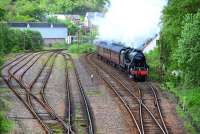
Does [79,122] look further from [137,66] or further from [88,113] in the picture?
[137,66]

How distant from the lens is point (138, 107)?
83.3 ft

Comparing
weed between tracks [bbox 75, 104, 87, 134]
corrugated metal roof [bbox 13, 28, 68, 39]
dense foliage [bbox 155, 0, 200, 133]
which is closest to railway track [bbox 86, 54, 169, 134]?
dense foliage [bbox 155, 0, 200, 133]

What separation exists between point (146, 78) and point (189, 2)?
9.71 metres

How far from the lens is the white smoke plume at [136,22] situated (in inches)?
2104

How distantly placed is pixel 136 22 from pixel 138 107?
101ft

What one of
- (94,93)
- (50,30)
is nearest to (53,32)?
(50,30)

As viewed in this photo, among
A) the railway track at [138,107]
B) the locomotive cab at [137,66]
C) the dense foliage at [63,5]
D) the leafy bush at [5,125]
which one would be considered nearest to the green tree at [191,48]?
the railway track at [138,107]

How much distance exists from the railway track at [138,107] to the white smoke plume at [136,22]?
54.5ft

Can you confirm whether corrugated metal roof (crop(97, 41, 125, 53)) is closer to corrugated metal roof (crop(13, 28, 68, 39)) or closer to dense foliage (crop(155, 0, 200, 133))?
dense foliage (crop(155, 0, 200, 133))

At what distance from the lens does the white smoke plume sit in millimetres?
53438

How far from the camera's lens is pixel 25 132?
65.2 feet

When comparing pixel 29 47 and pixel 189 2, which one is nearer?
pixel 189 2

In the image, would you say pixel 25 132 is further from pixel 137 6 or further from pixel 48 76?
pixel 137 6

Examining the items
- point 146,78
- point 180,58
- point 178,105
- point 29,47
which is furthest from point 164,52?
point 29,47
